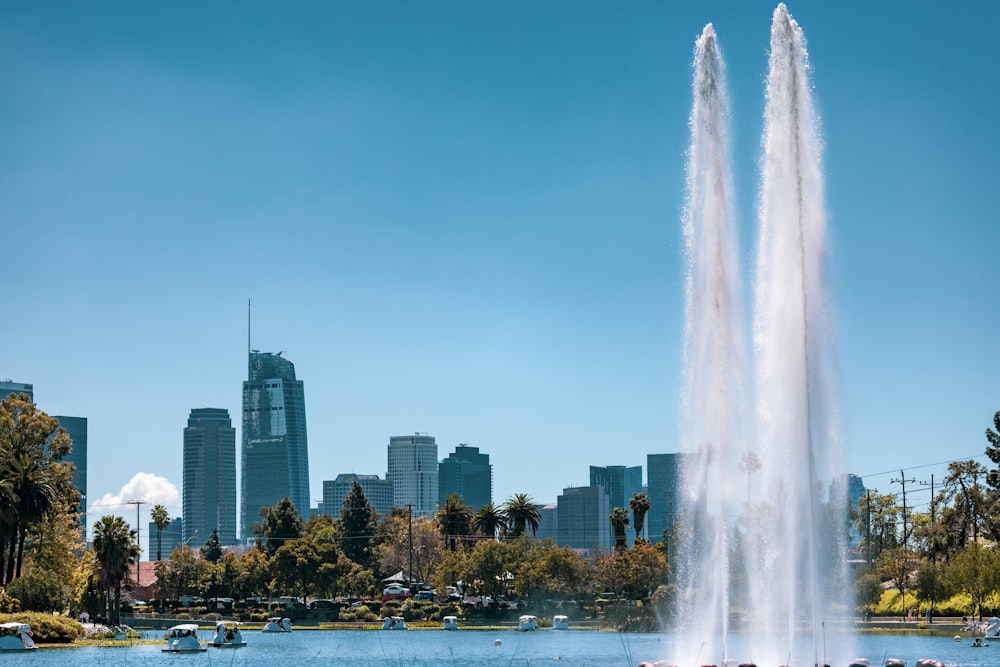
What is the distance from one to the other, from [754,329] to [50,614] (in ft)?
200

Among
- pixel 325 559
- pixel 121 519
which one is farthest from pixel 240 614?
pixel 121 519

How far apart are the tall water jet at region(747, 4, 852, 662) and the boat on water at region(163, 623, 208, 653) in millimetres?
55317

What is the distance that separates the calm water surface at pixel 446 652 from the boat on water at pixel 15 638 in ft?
4.86

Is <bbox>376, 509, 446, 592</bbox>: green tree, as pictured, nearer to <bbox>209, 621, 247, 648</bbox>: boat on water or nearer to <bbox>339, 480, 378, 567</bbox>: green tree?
<bbox>339, 480, 378, 567</bbox>: green tree

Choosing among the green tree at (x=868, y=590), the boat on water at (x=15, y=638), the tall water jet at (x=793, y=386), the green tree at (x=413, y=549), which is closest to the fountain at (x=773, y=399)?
the tall water jet at (x=793, y=386)

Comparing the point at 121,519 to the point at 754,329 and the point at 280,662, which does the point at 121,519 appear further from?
the point at 754,329

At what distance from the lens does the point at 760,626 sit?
42375 mm

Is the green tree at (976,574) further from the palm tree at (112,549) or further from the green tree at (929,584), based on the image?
the palm tree at (112,549)

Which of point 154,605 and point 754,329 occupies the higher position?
point 754,329

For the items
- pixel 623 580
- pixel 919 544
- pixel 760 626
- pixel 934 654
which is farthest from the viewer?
pixel 919 544

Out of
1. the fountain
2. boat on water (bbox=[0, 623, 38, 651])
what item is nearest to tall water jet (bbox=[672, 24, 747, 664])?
the fountain

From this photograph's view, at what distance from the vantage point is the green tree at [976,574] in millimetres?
99819

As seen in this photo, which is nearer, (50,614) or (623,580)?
(50,614)

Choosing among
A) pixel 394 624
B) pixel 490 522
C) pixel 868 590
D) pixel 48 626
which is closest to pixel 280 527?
pixel 490 522
